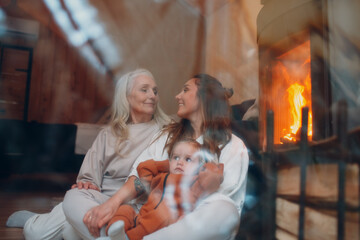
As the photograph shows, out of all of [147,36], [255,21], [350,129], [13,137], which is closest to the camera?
[350,129]

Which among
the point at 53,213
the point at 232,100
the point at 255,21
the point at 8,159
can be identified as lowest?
the point at 53,213

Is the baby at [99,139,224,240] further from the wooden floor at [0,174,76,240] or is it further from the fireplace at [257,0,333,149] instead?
the wooden floor at [0,174,76,240]

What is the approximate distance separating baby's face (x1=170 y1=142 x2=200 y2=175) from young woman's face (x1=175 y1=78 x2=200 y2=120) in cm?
7

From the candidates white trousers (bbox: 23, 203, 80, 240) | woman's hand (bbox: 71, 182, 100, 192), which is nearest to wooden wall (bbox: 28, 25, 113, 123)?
woman's hand (bbox: 71, 182, 100, 192)

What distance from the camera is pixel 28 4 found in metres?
0.63

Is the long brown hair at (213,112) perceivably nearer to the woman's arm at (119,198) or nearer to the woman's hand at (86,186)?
the woman's arm at (119,198)

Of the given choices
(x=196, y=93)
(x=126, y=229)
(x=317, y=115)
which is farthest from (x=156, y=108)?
(x=317, y=115)

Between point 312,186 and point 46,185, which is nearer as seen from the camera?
point 312,186

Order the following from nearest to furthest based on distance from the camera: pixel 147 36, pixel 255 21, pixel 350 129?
pixel 350 129 < pixel 255 21 < pixel 147 36

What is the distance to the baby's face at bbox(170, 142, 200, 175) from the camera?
509 mm

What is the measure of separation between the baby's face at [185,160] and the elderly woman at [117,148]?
0.16 metres

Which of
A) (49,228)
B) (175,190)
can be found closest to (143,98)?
(175,190)

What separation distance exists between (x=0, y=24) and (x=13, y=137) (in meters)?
0.24

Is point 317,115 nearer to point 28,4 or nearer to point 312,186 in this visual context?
point 312,186
